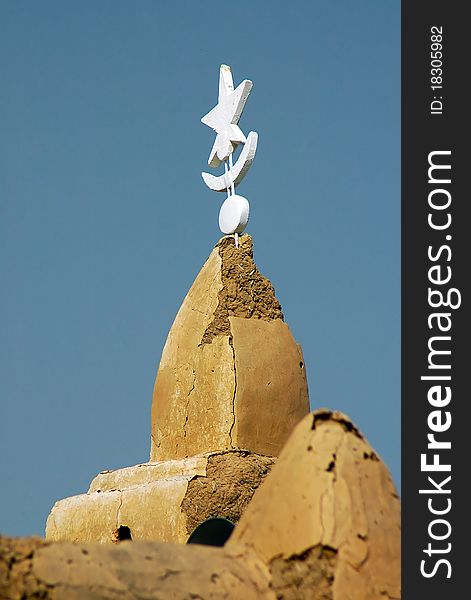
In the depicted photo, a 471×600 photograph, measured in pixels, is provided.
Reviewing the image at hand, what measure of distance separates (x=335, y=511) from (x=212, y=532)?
7.06 metres

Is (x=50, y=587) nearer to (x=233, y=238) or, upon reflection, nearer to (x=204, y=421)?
(x=204, y=421)

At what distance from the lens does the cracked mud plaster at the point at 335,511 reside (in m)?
4.42

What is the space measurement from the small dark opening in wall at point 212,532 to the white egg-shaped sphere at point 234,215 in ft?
12.2

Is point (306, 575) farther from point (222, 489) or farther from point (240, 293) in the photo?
point (240, 293)

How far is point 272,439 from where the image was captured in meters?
13.0

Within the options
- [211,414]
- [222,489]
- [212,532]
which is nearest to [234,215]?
[211,414]

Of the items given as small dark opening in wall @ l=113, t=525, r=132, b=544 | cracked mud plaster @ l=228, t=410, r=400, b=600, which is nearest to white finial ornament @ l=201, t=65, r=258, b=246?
small dark opening in wall @ l=113, t=525, r=132, b=544

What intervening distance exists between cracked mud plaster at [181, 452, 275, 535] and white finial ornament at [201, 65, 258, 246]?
8.93 ft

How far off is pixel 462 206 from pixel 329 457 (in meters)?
2.15

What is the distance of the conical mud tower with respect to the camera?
1220 cm

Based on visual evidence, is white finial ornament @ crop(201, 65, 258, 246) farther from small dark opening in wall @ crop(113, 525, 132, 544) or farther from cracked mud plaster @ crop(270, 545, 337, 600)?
cracked mud plaster @ crop(270, 545, 337, 600)

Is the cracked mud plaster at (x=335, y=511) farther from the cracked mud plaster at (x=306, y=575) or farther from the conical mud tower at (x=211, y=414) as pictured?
the conical mud tower at (x=211, y=414)

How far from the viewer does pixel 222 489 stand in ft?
39.5

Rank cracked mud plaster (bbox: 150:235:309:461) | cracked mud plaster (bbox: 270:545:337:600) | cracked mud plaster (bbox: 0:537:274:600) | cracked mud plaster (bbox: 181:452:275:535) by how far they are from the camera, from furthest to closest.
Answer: cracked mud plaster (bbox: 150:235:309:461) → cracked mud plaster (bbox: 181:452:275:535) → cracked mud plaster (bbox: 270:545:337:600) → cracked mud plaster (bbox: 0:537:274:600)
